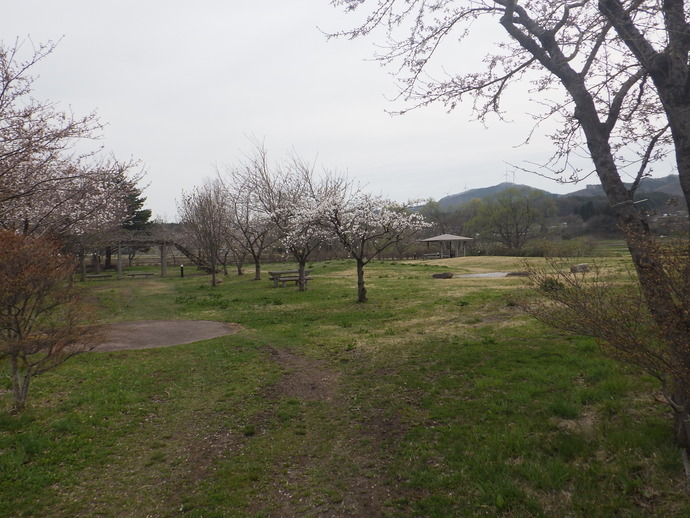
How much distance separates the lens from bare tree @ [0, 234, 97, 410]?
4.92 meters

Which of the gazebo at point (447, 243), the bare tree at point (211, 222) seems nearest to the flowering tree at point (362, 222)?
the bare tree at point (211, 222)

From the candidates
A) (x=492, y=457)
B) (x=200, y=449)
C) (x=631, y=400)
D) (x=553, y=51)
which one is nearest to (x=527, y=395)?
(x=631, y=400)

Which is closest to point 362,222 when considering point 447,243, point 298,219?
point 298,219

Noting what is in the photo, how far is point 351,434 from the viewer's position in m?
4.53

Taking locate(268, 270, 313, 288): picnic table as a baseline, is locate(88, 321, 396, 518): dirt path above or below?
below

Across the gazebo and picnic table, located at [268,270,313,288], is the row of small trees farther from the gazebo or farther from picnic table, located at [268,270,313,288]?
the gazebo

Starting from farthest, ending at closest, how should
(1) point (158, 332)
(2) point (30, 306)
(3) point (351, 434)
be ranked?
(1) point (158, 332)
(2) point (30, 306)
(3) point (351, 434)

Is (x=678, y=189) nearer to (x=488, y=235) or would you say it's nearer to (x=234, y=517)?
(x=234, y=517)

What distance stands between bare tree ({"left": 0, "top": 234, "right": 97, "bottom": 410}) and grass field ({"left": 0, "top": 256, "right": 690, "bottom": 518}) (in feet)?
2.04

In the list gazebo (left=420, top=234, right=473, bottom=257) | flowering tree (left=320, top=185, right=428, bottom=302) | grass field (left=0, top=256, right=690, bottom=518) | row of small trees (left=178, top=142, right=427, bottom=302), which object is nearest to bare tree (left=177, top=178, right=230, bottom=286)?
row of small trees (left=178, top=142, right=427, bottom=302)

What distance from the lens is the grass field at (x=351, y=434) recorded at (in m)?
3.25

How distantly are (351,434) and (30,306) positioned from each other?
172 inches

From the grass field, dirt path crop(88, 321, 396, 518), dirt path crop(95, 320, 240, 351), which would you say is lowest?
dirt path crop(88, 321, 396, 518)

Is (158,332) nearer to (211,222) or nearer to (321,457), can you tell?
(321,457)
